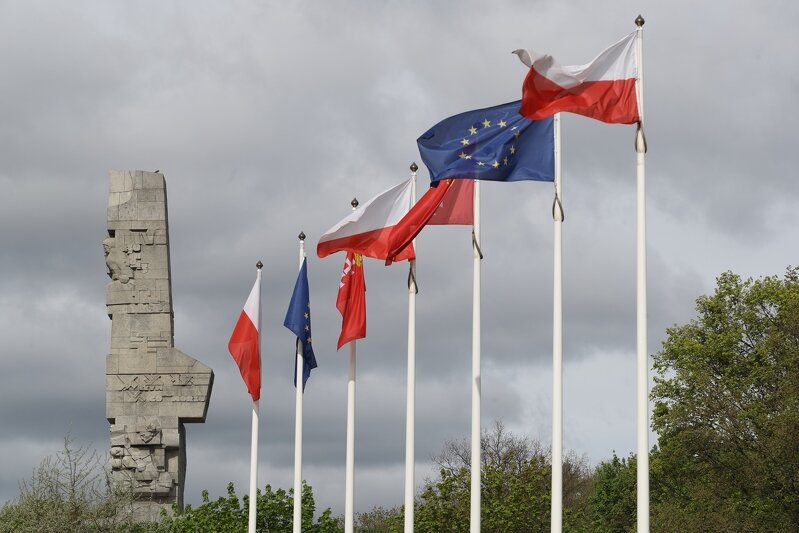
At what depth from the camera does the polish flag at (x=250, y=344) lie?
32281 millimetres

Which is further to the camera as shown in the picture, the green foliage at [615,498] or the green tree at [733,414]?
the green foliage at [615,498]

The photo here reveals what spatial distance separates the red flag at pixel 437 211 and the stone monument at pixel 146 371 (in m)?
14.7

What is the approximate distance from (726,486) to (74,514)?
24859 mm

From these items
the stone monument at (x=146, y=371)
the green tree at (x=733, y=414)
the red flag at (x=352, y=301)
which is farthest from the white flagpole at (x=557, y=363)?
the green tree at (x=733, y=414)

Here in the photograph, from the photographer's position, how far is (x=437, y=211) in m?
27.7

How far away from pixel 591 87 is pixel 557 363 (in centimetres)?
503

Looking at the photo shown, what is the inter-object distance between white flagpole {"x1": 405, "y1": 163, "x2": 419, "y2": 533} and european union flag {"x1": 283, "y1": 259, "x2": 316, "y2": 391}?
11.9ft

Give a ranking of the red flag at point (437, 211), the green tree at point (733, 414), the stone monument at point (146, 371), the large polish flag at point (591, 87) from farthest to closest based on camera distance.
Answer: the green tree at point (733, 414), the stone monument at point (146, 371), the red flag at point (437, 211), the large polish flag at point (591, 87)

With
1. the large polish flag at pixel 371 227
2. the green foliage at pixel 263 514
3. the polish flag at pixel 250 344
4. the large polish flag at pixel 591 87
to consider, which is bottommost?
the green foliage at pixel 263 514

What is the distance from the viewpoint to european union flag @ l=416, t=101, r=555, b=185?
974 inches

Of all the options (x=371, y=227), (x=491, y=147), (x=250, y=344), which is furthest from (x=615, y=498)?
(x=491, y=147)

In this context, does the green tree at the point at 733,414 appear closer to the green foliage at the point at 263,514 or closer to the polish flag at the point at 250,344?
the green foliage at the point at 263,514

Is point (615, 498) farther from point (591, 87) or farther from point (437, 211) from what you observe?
point (591, 87)

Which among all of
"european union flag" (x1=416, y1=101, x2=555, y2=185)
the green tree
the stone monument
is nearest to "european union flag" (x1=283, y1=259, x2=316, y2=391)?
"european union flag" (x1=416, y1=101, x2=555, y2=185)
